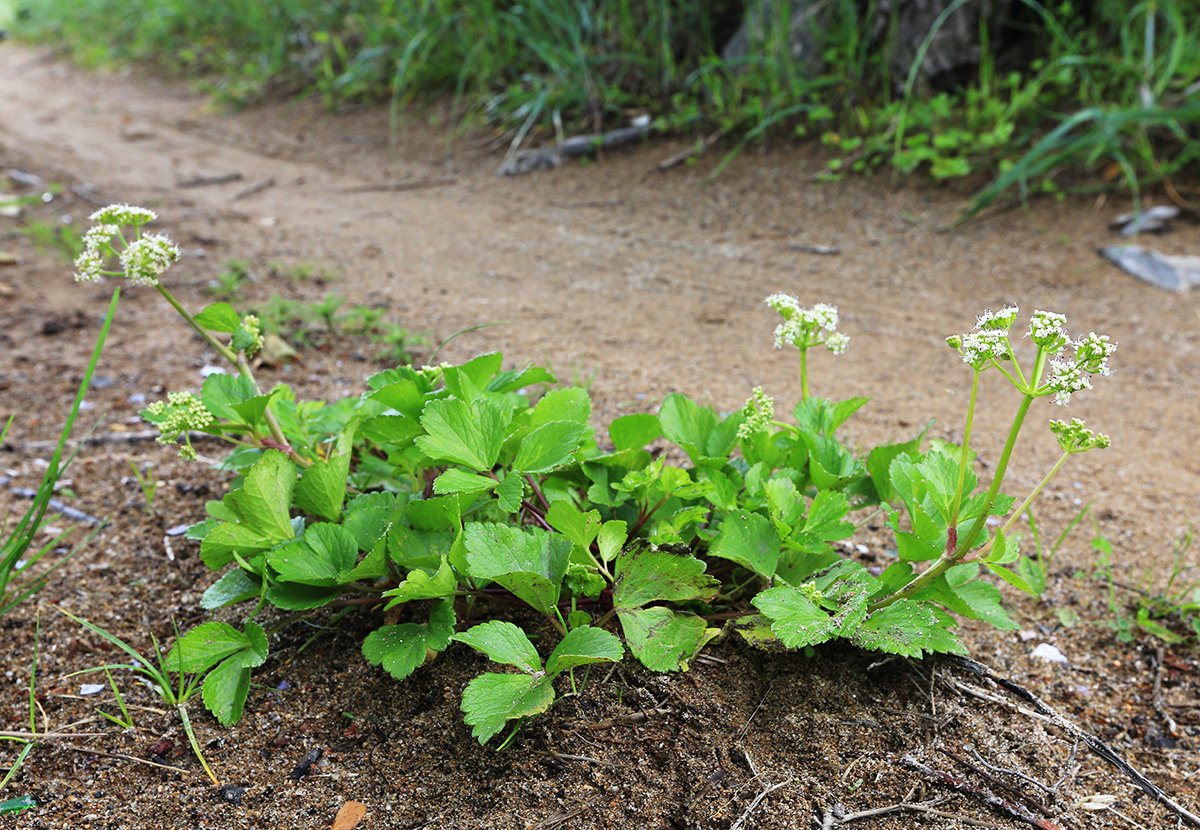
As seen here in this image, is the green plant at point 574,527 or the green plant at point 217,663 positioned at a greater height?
the green plant at point 574,527

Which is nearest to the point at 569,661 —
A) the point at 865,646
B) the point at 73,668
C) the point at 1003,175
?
the point at 865,646

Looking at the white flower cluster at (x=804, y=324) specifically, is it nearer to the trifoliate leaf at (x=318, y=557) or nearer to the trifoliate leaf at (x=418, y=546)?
the trifoliate leaf at (x=418, y=546)

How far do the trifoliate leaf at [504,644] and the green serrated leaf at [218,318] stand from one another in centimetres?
82

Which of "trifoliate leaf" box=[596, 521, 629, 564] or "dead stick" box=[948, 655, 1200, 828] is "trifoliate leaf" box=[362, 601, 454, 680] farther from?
"dead stick" box=[948, 655, 1200, 828]

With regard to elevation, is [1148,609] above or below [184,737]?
below

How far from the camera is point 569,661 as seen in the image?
1197mm

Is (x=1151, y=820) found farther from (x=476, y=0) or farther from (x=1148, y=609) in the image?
(x=476, y=0)

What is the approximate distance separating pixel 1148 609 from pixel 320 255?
3.54 metres

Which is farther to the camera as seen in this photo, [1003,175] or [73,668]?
[1003,175]

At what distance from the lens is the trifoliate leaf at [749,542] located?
1.35 m

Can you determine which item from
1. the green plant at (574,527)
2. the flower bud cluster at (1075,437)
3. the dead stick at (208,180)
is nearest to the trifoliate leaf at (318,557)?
the green plant at (574,527)

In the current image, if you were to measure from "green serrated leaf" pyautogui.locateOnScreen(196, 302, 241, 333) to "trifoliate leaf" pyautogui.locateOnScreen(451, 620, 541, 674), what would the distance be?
0.82 m

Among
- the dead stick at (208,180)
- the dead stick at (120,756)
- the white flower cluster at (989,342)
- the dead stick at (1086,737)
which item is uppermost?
the white flower cluster at (989,342)

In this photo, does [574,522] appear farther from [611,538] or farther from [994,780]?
[994,780]
